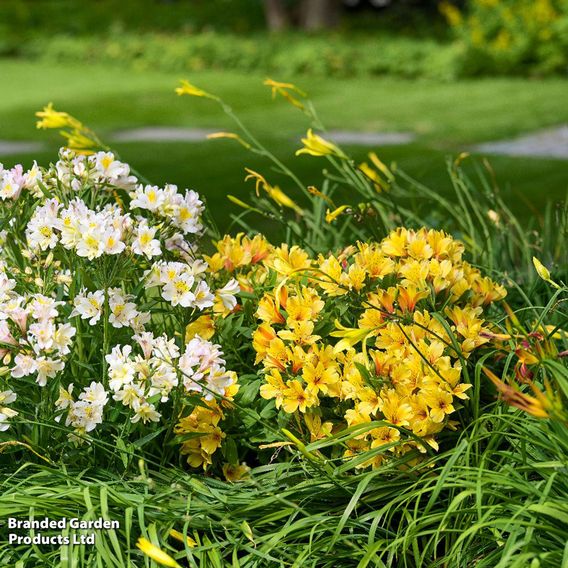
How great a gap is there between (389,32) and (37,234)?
66.9 feet

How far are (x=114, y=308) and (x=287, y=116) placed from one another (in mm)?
9217

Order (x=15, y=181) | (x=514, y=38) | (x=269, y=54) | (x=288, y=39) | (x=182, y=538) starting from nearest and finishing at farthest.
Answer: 1. (x=182, y=538)
2. (x=15, y=181)
3. (x=514, y=38)
4. (x=269, y=54)
5. (x=288, y=39)

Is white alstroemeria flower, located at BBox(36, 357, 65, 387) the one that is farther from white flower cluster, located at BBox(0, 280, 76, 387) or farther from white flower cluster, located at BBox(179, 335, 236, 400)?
white flower cluster, located at BBox(179, 335, 236, 400)

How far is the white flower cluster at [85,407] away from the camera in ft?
7.70

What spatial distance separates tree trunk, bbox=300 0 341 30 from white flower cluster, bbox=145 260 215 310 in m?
18.9

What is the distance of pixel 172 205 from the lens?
2.52m

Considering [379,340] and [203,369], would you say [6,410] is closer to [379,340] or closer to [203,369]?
[203,369]

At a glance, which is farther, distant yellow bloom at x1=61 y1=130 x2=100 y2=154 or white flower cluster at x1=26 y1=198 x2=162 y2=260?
distant yellow bloom at x1=61 y1=130 x2=100 y2=154

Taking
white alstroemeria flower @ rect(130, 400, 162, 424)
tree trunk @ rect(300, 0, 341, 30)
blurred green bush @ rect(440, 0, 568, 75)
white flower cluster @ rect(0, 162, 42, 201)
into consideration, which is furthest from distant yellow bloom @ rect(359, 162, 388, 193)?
tree trunk @ rect(300, 0, 341, 30)

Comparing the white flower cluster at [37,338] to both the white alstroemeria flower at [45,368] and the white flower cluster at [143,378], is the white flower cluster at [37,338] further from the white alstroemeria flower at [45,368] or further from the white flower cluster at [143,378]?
the white flower cluster at [143,378]

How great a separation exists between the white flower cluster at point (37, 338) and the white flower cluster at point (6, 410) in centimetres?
6

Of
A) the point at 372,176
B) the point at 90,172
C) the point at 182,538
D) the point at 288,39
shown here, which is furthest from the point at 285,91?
the point at 288,39

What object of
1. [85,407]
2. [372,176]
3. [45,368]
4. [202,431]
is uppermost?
[372,176]

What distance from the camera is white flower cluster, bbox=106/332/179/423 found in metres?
2.29
